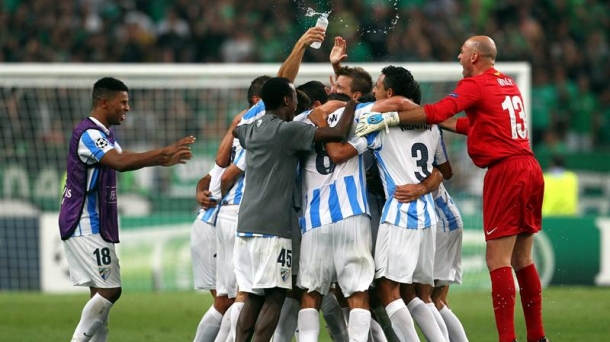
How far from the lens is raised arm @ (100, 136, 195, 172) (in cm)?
Answer: 918

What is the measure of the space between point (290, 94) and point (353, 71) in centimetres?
95

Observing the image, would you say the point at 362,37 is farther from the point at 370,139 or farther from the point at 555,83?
the point at 370,139

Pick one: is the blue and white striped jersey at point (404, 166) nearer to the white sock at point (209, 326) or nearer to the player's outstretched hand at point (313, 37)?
the player's outstretched hand at point (313, 37)

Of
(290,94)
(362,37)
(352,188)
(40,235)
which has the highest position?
(362,37)

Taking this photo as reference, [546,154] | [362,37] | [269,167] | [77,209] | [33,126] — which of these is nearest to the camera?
[269,167]

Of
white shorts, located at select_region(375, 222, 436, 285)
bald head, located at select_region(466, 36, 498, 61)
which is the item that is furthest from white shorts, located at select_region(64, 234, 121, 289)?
bald head, located at select_region(466, 36, 498, 61)

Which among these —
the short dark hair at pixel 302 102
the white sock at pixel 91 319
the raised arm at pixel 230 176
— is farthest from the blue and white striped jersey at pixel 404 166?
the white sock at pixel 91 319

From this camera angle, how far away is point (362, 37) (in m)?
22.1

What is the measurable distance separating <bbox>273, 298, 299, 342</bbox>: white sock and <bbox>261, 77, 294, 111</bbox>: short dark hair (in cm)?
158

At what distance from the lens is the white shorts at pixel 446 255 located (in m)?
9.77

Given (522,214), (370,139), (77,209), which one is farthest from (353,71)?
(77,209)

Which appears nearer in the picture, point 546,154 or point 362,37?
point 546,154

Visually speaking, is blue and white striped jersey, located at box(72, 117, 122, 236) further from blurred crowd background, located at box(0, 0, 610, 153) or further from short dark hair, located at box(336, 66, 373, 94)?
blurred crowd background, located at box(0, 0, 610, 153)

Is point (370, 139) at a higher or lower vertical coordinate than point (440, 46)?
lower
